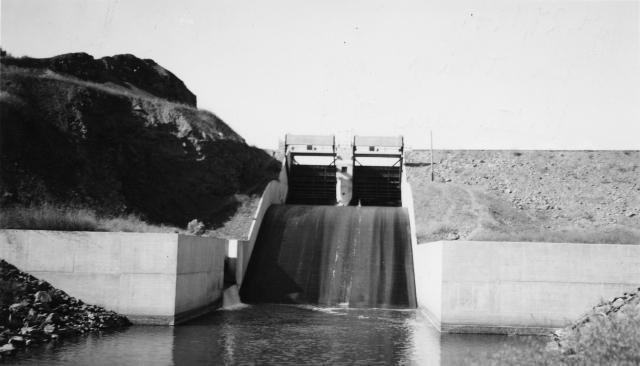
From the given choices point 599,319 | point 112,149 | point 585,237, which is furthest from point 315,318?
point 112,149

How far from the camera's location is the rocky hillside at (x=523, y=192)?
86.7ft

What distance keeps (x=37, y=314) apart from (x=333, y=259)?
37.8 feet

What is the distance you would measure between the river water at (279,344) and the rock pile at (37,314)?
470 millimetres

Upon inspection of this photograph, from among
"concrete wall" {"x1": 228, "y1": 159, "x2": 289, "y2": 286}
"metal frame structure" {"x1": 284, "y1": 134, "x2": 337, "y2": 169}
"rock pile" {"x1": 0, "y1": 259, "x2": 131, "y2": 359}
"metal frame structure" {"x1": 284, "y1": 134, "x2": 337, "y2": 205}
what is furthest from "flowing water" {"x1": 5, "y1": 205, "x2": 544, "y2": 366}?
"metal frame structure" {"x1": 284, "y1": 134, "x2": 337, "y2": 169}

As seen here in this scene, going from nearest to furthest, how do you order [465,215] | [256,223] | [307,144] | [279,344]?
1. [279,344]
2. [256,223]
3. [465,215]
4. [307,144]

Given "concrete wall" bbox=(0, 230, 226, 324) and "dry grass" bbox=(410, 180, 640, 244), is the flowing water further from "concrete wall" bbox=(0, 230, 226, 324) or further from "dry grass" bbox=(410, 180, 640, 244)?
"dry grass" bbox=(410, 180, 640, 244)

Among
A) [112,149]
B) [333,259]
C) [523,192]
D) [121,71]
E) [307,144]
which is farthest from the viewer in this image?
[121,71]

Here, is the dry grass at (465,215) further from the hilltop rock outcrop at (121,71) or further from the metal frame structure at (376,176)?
the hilltop rock outcrop at (121,71)

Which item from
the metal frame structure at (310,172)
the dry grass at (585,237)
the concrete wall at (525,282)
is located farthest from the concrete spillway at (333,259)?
the metal frame structure at (310,172)

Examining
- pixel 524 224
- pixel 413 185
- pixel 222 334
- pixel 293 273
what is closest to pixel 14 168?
pixel 293 273

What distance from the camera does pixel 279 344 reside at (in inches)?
458

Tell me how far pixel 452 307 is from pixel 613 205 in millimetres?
20637

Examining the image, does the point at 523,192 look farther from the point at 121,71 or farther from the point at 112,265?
the point at 121,71

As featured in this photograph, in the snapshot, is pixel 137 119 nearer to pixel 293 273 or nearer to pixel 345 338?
pixel 293 273
